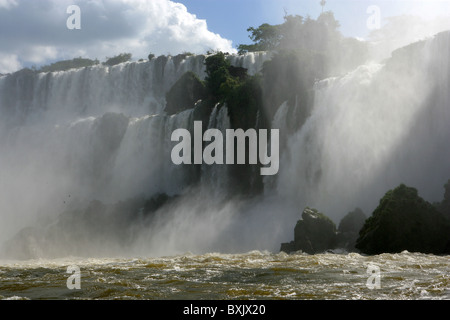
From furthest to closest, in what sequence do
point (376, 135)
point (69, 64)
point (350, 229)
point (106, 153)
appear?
point (69, 64) < point (106, 153) < point (376, 135) < point (350, 229)

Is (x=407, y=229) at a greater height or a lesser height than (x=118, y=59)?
lesser

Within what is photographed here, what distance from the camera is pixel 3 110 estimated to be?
179 ft

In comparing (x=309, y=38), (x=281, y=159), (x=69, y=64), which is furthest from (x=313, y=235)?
(x=69, y=64)

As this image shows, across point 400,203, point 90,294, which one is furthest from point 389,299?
point 400,203

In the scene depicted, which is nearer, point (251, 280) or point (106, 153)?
point (251, 280)

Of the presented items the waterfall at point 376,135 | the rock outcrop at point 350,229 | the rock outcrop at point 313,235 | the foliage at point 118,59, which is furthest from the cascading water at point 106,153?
the foliage at point 118,59

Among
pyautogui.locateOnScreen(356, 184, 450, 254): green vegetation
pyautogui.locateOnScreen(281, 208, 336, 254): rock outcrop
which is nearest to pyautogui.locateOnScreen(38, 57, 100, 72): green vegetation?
pyautogui.locateOnScreen(281, 208, 336, 254): rock outcrop

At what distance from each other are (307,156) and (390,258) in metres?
10.6

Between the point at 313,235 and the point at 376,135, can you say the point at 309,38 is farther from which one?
the point at 313,235

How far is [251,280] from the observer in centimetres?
1181

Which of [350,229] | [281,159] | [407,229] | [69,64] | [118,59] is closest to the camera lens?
[407,229]

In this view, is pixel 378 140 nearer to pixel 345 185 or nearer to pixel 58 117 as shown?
pixel 345 185

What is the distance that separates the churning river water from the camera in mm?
9961

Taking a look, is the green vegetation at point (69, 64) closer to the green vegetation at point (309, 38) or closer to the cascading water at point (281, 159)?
the green vegetation at point (309, 38)
